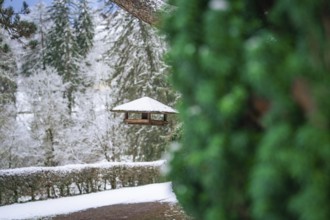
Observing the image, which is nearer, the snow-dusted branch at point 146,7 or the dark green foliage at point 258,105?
the dark green foliage at point 258,105

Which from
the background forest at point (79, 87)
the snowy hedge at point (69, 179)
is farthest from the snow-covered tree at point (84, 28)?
the snowy hedge at point (69, 179)

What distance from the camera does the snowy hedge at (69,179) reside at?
9805mm

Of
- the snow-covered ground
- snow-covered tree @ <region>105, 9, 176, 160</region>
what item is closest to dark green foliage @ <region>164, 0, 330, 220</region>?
the snow-covered ground

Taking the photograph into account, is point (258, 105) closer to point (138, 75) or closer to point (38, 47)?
point (138, 75)

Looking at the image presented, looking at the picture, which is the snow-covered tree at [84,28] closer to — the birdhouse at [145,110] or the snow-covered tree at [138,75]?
the snow-covered tree at [138,75]

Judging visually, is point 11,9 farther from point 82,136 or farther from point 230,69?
point 82,136

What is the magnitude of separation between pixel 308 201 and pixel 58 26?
71.0 feet

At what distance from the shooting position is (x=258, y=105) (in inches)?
49.9

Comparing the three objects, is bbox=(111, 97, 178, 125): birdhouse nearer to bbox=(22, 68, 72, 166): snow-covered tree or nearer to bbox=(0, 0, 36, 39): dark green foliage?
bbox=(0, 0, 36, 39): dark green foliage

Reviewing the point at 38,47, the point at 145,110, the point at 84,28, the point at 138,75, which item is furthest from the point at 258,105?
the point at 84,28

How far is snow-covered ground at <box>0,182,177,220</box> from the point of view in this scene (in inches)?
334

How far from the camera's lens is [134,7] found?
172 inches

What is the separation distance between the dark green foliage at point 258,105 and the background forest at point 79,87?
1386 centimetres

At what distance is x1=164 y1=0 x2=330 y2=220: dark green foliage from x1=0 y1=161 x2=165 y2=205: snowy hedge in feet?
30.7
